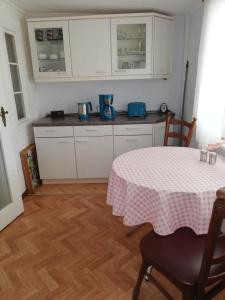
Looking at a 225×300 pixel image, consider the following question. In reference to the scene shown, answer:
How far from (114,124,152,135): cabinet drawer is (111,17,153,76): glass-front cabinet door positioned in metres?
0.70

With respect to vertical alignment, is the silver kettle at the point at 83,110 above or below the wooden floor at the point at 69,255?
above

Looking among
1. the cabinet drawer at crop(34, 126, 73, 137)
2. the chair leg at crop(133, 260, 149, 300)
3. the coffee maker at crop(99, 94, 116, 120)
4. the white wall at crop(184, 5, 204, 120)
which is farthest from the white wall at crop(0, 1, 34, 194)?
the white wall at crop(184, 5, 204, 120)

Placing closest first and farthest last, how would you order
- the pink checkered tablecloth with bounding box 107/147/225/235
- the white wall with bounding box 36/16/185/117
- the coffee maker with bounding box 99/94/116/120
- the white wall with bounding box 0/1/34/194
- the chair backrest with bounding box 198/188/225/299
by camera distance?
the chair backrest with bounding box 198/188/225/299 → the pink checkered tablecloth with bounding box 107/147/225/235 → the white wall with bounding box 0/1/34/194 → the coffee maker with bounding box 99/94/116/120 → the white wall with bounding box 36/16/185/117

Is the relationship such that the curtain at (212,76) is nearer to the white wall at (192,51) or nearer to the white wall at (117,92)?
the white wall at (192,51)

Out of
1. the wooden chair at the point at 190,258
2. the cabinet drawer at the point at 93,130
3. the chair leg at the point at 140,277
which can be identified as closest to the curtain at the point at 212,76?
the cabinet drawer at the point at 93,130

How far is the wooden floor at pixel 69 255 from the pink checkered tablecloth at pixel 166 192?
534 millimetres

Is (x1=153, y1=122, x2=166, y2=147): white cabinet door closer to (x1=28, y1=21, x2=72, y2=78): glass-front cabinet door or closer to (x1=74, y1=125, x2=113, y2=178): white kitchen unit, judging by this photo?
(x1=74, y1=125, x2=113, y2=178): white kitchen unit

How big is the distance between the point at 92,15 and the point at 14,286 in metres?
2.85

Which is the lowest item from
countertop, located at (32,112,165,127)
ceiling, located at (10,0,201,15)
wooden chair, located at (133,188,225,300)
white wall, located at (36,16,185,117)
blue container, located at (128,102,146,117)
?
wooden chair, located at (133,188,225,300)

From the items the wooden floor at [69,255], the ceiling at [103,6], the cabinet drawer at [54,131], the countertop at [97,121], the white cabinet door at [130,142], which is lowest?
the wooden floor at [69,255]

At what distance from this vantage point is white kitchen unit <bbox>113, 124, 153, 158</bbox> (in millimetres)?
2861

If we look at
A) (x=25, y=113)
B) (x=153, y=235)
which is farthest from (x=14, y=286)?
(x=25, y=113)

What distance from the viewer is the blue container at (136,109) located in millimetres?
3104

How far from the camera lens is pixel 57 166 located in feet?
9.86
